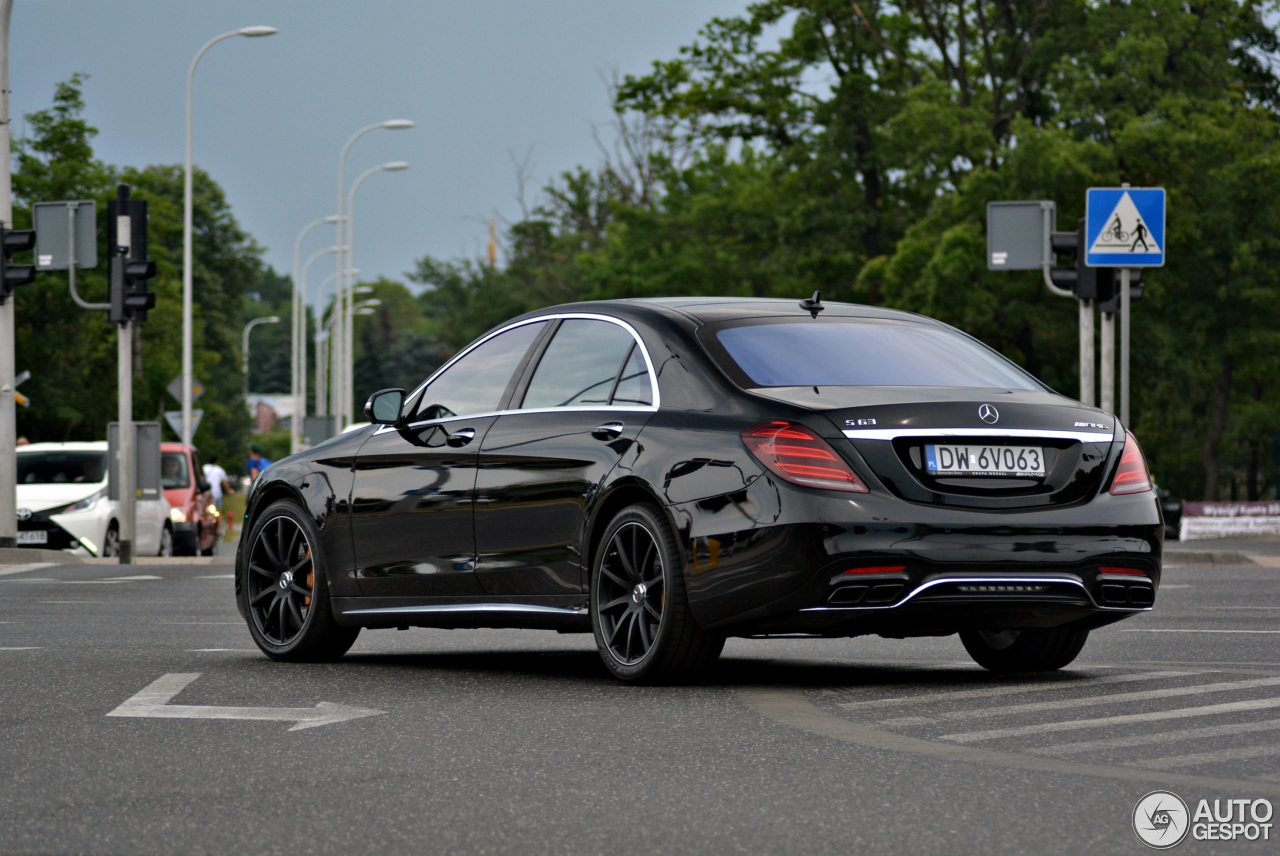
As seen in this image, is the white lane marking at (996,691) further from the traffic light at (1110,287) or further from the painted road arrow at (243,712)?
the traffic light at (1110,287)

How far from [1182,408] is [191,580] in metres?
41.7

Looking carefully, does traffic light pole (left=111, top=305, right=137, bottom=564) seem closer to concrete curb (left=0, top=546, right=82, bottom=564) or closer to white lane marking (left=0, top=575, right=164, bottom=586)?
concrete curb (left=0, top=546, right=82, bottom=564)

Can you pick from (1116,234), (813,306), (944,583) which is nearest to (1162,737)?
(944,583)

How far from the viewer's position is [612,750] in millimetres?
6641

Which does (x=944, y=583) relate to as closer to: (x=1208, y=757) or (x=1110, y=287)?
(x=1208, y=757)

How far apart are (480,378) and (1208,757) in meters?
4.22

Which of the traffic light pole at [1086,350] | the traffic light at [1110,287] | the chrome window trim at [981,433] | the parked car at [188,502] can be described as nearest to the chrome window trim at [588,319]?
the chrome window trim at [981,433]

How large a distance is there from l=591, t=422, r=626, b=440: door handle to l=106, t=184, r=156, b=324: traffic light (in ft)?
60.4

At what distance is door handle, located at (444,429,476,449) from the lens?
9438 millimetres


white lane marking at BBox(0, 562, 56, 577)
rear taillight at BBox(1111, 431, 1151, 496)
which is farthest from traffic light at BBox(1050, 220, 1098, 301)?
rear taillight at BBox(1111, 431, 1151, 496)

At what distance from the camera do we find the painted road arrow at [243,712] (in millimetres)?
7559

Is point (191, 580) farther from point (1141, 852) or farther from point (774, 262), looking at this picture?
point (774, 262)

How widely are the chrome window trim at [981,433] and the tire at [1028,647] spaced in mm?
945

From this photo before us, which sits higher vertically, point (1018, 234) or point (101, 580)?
point (1018, 234)
